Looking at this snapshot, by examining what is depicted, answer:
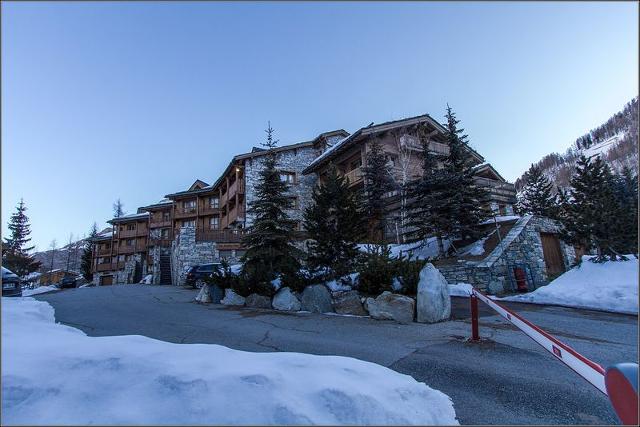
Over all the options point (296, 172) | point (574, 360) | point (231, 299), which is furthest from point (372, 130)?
point (574, 360)

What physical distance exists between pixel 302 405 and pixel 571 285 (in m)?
13.0

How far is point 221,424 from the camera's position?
6.88ft

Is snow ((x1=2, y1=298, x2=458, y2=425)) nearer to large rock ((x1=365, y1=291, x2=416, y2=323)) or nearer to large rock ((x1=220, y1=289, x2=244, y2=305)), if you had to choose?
large rock ((x1=365, y1=291, x2=416, y2=323))

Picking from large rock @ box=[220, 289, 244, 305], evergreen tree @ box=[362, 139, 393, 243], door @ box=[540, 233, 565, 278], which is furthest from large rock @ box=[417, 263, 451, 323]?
door @ box=[540, 233, 565, 278]

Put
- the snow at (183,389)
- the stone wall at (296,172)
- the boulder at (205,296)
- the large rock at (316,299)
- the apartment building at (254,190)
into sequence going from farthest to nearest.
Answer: the stone wall at (296,172) < the apartment building at (254,190) < the boulder at (205,296) < the large rock at (316,299) < the snow at (183,389)

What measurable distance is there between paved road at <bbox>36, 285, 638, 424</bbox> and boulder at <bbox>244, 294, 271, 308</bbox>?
585 mm

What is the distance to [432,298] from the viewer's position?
26.6 feet

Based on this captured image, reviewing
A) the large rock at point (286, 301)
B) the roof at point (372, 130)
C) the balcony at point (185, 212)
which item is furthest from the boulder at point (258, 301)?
the balcony at point (185, 212)

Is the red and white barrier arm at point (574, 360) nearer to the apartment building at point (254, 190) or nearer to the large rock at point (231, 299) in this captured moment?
the large rock at point (231, 299)

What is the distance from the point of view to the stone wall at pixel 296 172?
30219 mm

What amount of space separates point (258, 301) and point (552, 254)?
48.3ft

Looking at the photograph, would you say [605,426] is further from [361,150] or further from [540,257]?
[361,150]

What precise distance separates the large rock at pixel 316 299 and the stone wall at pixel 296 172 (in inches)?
782

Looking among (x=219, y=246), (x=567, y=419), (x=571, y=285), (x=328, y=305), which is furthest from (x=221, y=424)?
(x=219, y=246)
